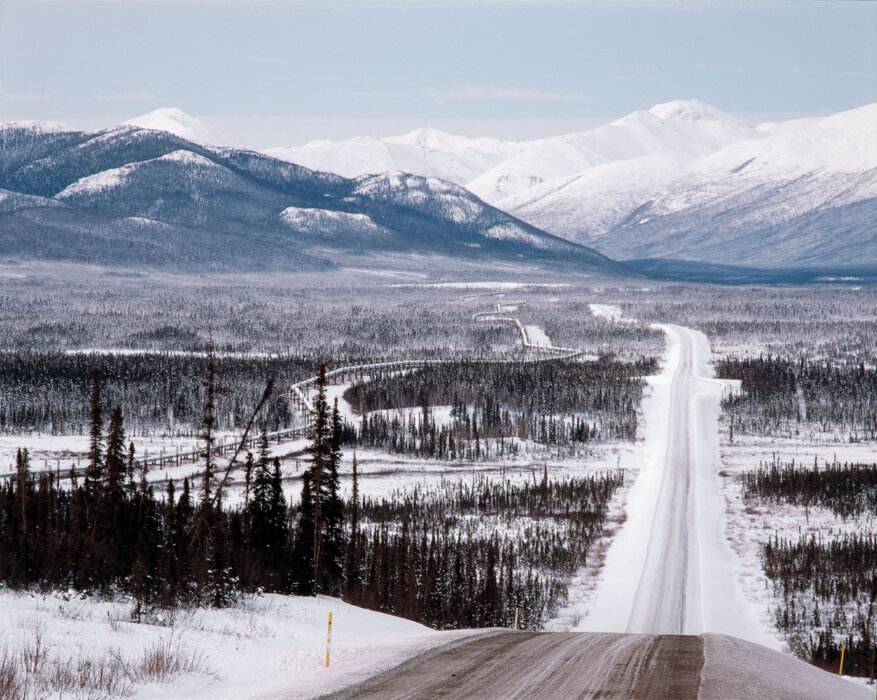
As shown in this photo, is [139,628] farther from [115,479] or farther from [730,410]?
[730,410]

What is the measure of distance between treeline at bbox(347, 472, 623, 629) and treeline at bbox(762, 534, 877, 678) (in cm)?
1006

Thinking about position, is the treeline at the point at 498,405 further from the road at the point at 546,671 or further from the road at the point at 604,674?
the road at the point at 604,674

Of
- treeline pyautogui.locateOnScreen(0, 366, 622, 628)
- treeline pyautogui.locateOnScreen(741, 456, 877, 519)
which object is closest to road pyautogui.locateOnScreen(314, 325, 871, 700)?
treeline pyautogui.locateOnScreen(741, 456, 877, 519)

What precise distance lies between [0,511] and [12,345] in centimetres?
14899

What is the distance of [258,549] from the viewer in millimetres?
37812

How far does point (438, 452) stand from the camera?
9062 cm

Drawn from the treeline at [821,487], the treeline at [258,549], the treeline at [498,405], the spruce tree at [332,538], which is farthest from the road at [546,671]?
the treeline at [498,405]

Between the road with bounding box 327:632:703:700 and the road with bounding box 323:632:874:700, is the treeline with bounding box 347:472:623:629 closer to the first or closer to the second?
the road with bounding box 327:632:703:700

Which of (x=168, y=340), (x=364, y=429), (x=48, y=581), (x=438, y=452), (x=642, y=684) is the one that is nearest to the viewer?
(x=642, y=684)

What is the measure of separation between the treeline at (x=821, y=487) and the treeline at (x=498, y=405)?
22924mm

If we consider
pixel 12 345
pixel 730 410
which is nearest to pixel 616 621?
pixel 730 410

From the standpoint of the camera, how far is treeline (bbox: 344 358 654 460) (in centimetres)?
9444

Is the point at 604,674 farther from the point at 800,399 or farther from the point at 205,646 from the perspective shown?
the point at 800,399

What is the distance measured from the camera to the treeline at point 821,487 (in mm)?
67188
